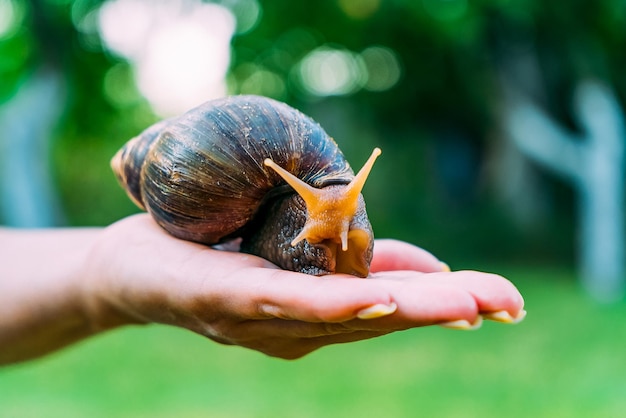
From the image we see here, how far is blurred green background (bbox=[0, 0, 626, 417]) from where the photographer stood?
504 centimetres

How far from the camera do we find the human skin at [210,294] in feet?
4.83

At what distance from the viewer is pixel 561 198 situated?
45.9 feet

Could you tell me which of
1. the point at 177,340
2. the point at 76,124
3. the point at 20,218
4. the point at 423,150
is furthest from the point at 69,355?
the point at 76,124

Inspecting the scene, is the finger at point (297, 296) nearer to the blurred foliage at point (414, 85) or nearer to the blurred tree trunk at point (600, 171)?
the blurred foliage at point (414, 85)

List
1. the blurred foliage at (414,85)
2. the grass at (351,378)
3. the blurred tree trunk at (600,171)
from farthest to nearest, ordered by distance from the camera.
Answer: the blurred foliage at (414,85) → the blurred tree trunk at (600,171) → the grass at (351,378)

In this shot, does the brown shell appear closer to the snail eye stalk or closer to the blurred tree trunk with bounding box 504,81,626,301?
the snail eye stalk

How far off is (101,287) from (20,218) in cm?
989

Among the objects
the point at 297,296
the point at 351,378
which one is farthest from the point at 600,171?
the point at 297,296

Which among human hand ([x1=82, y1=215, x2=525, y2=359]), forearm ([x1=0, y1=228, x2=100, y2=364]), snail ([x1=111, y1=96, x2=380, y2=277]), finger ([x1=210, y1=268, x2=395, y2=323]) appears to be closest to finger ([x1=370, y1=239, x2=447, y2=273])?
human hand ([x1=82, y1=215, x2=525, y2=359])

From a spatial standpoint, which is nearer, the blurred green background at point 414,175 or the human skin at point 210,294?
the human skin at point 210,294

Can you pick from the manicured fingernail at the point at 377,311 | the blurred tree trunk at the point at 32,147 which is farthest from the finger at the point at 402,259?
the blurred tree trunk at the point at 32,147

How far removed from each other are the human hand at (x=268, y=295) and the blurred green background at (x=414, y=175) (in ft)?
8.12

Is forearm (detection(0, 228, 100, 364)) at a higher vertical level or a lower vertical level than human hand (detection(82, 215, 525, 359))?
lower

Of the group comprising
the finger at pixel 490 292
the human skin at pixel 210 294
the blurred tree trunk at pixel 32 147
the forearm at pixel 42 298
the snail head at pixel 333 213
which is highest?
the finger at pixel 490 292
